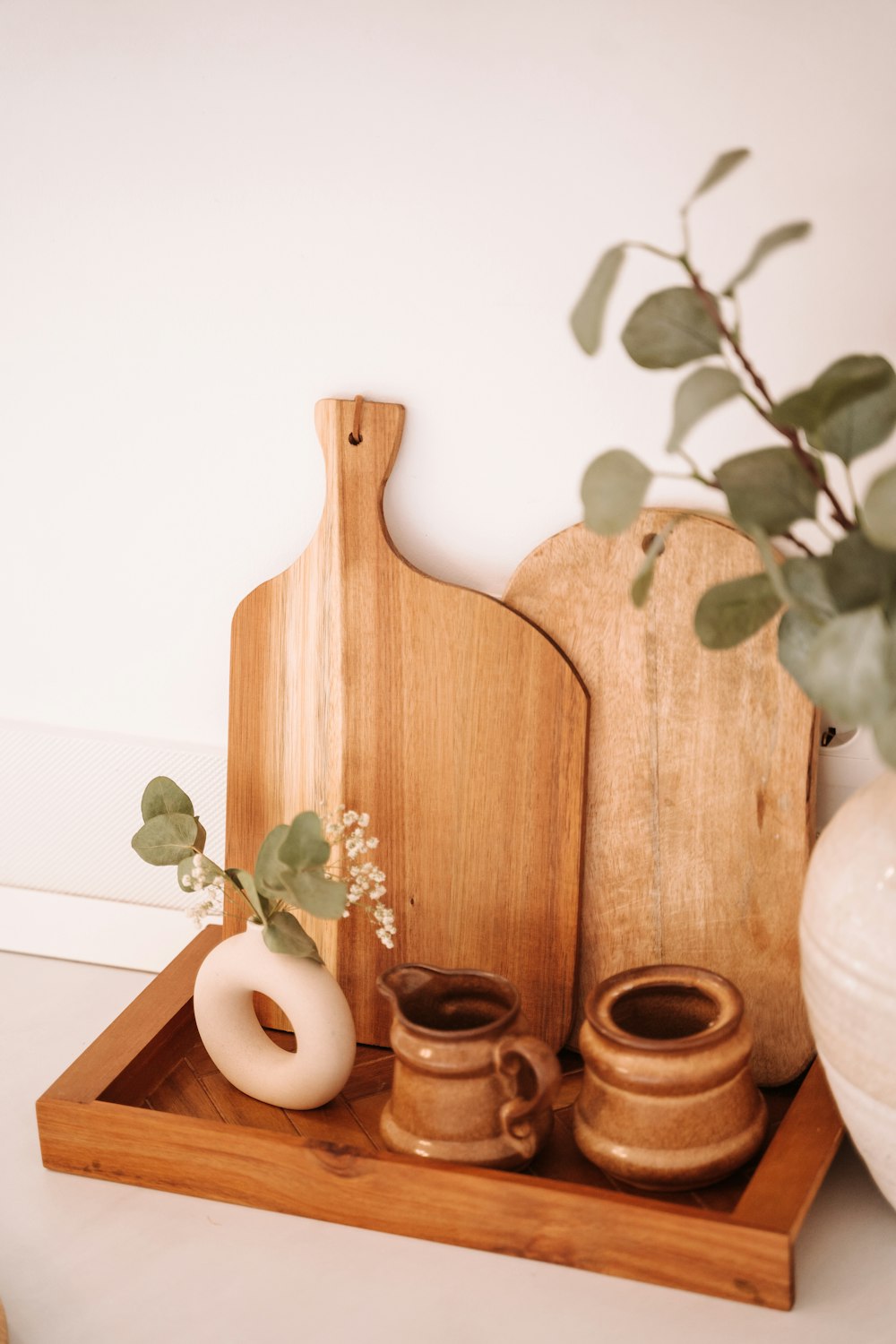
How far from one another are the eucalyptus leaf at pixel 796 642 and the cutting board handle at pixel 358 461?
1.27 ft

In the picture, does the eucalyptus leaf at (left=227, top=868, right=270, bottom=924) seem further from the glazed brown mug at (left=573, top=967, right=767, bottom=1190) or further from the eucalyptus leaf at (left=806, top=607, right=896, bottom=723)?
the eucalyptus leaf at (left=806, top=607, right=896, bottom=723)

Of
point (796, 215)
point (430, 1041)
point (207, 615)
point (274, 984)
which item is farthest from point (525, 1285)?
point (796, 215)

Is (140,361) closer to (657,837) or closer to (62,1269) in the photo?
(657,837)

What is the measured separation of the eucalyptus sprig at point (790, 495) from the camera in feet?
2.17

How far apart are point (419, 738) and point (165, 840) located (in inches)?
8.4

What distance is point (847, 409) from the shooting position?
733 millimetres

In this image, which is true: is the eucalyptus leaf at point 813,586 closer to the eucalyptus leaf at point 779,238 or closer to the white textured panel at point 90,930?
→ the eucalyptus leaf at point 779,238

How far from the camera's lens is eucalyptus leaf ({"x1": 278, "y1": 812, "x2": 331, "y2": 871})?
0.92 metres

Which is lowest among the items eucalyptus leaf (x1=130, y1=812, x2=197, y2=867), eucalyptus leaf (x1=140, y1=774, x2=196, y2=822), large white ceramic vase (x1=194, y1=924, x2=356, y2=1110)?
large white ceramic vase (x1=194, y1=924, x2=356, y2=1110)

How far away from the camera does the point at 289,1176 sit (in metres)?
0.91

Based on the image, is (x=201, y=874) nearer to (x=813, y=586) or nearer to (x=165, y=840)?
(x=165, y=840)

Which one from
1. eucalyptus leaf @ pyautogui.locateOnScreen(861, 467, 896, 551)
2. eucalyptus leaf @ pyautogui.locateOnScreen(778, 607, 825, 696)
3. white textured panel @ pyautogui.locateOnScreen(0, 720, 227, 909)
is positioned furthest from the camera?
white textured panel @ pyautogui.locateOnScreen(0, 720, 227, 909)

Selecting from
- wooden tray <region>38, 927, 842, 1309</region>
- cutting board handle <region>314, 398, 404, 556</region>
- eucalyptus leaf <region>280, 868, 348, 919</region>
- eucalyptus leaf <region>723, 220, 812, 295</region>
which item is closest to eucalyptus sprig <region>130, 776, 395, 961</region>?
eucalyptus leaf <region>280, 868, 348, 919</region>

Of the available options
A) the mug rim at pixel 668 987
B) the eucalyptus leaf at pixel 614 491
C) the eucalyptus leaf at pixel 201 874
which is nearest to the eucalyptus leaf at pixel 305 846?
the eucalyptus leaf at pixel 201 874
